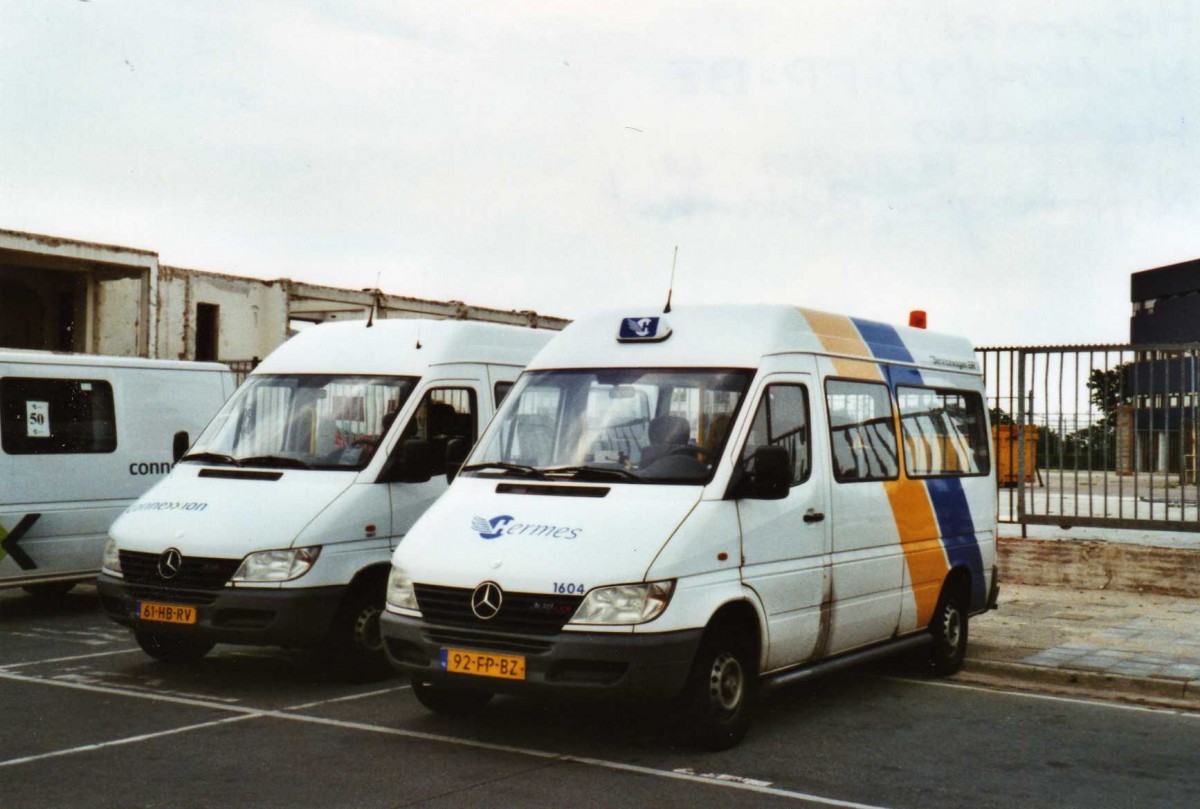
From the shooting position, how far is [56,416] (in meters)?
12.3

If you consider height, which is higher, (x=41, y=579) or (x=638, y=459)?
(x=638, y=459)

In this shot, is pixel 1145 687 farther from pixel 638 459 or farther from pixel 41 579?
pixel 41 579

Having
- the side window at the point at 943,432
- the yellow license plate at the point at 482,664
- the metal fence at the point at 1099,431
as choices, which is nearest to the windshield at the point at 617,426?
the yellow license plate at the point at 482,664

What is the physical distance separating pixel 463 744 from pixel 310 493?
7.93 ft

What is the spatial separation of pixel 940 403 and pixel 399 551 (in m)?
4.60

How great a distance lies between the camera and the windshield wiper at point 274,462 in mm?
9195

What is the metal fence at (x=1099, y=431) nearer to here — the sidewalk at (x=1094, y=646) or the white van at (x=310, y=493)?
the sidewalk at (x=1094, y=646)

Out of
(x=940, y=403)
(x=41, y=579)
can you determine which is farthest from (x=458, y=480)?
(x=41, y=579)

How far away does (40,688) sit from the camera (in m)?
8.78

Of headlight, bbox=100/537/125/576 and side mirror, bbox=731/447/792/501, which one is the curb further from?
headlight, bbox=100/537/125/576

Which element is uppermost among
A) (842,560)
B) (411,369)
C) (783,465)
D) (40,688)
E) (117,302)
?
(117,302)

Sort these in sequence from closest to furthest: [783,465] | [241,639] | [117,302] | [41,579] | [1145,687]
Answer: [783,465]
[241,639]
[1145,687]
[41,579]
[117,302]

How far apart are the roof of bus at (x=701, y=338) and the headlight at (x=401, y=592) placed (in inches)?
68.4

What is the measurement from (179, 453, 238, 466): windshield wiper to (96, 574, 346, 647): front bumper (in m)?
1.21
